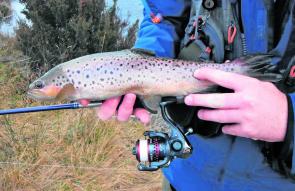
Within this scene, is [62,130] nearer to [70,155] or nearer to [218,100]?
[70,155]

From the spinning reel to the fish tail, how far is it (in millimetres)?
297

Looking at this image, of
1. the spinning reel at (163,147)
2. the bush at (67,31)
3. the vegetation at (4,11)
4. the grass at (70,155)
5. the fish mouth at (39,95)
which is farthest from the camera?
the vegetation at (4,11)

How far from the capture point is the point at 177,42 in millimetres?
1951

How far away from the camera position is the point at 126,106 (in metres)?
1.77

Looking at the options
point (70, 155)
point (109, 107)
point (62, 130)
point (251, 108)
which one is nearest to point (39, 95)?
point (109, 107)

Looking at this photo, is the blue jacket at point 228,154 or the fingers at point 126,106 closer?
the blue jacket at point 228,154

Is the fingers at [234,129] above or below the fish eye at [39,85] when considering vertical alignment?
below

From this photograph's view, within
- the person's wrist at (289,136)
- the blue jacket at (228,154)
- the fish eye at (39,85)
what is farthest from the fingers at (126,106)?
the person's wrist at (289,136)

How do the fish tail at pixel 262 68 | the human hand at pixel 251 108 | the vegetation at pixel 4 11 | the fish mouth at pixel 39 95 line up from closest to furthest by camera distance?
the human hand at pixel 251 108, the fish tail at pixel 262 68, the fish mouth at pixel 39 95, the vegetation at pixel 4 11

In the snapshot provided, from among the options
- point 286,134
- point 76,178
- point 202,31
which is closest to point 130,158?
point 76,178

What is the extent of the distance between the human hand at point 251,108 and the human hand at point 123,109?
390 millimetres

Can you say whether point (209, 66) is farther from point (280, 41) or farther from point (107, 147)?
point (107, 147)

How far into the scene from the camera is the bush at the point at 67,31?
6.78m

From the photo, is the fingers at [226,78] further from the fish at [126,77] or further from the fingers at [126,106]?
→ the fingers at [126,106]
